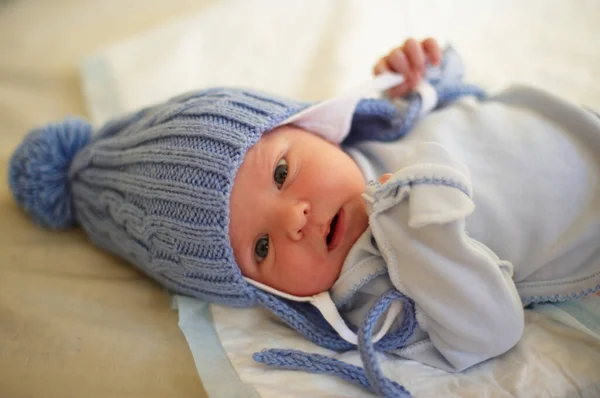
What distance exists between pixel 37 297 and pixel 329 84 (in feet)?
2.54

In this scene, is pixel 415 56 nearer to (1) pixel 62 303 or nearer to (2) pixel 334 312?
(2) pixel 334 312

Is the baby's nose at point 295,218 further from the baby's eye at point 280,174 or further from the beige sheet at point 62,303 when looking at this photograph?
the beige sheet at point 62,303

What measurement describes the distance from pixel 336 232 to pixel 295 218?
3.7 inches

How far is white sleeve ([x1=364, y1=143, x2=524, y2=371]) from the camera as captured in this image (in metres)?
0.70

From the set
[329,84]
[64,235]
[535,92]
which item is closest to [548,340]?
[535,92]

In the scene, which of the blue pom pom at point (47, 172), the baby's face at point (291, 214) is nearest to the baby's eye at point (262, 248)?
the baby's face at point (291, 214)

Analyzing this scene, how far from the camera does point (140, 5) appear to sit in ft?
4.80

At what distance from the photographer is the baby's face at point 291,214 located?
80cm

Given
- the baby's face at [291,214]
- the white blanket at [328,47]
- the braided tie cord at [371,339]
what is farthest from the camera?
the white blanket at [328,47]

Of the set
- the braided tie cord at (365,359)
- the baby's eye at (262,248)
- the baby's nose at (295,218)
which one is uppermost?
the baby's nose at (295,218)

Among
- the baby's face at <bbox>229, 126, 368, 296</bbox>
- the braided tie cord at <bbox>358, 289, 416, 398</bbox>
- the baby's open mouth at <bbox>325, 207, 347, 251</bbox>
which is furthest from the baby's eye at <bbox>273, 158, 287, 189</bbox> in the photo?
the braided tie cord at <bbox>358, 289, 416, 398</bbox>

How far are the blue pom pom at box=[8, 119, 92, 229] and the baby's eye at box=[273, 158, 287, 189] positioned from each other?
455mm

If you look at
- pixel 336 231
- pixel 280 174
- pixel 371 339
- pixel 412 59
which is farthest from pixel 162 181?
pixel 412 59

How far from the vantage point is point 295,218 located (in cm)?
77
